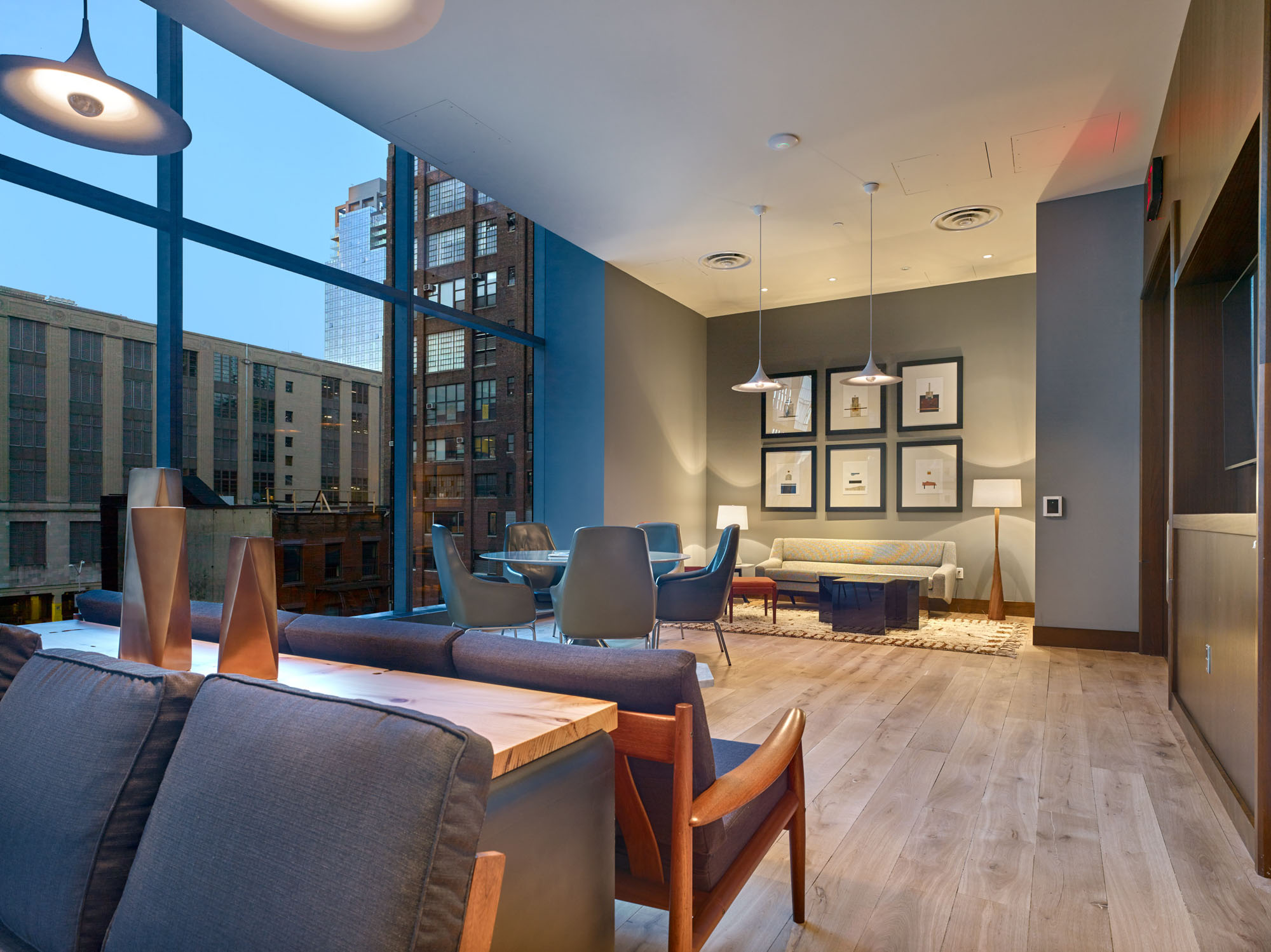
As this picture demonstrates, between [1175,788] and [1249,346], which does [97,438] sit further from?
[1249,346]

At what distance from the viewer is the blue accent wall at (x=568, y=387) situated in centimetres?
658

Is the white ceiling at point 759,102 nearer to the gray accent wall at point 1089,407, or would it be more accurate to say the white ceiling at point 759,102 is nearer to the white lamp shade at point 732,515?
the gray accent wall at point 1089,407

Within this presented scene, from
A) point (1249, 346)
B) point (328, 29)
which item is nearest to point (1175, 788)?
point (1249, 346)

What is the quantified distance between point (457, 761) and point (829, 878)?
5.48 ft

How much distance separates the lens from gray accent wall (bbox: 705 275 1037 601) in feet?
23.2

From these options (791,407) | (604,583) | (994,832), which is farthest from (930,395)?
(994,832)

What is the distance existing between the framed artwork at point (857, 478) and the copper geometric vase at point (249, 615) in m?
7.08

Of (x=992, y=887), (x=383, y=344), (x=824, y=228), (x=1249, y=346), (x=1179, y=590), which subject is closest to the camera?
(x=992, y=887)

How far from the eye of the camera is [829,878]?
2014mm

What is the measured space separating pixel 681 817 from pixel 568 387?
567 cm

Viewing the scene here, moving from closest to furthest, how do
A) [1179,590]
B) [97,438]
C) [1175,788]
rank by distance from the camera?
[1175,788], [1179,590], [97,438]

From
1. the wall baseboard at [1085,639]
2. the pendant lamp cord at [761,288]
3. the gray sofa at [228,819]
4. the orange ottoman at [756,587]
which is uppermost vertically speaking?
the pendant lamp cord at [761,288]

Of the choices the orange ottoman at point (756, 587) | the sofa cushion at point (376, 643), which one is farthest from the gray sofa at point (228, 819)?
the orange ottoman at point (756, 587)

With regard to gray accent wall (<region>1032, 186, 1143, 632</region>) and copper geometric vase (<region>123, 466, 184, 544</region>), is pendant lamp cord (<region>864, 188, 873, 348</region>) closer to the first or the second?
gray accent wall (<region>1032, 186, 1143, 632</region>)
